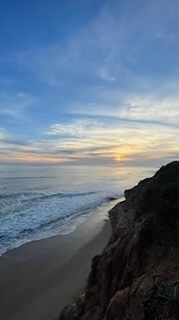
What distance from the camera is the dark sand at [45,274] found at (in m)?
8.84

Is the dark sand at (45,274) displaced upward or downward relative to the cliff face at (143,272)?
downward

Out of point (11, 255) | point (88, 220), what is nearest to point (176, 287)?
point (11, 255)

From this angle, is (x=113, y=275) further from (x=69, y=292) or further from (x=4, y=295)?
(x=4, y=295)

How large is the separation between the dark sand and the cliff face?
71.5 inches

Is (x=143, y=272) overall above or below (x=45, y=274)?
above

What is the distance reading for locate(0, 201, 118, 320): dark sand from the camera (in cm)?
884

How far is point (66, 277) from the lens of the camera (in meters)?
11.1

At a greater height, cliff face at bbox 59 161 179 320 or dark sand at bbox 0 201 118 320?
cliff face at bbox 59 161 179 320

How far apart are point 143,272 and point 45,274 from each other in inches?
270

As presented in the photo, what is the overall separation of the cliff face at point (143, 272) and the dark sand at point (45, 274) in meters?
1.82

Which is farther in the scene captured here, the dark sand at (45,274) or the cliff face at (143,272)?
the dark sand at (45,274)

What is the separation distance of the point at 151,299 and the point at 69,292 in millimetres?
Result: 6008

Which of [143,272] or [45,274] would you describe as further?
[45,274]

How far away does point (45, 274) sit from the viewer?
1148 cm
